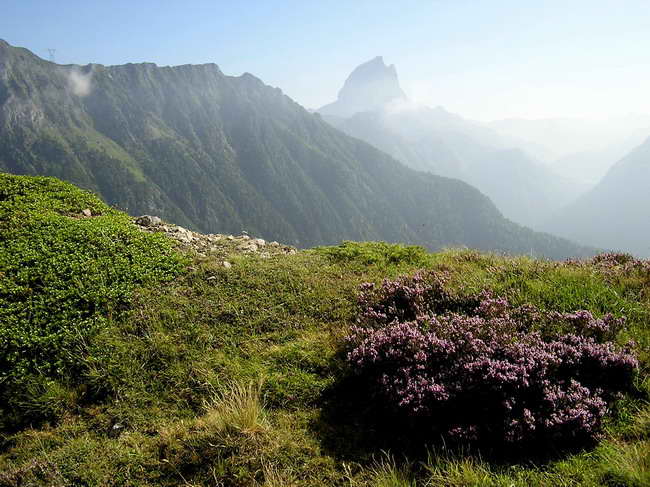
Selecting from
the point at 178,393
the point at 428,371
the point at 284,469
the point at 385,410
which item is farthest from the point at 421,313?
the point at 178,393

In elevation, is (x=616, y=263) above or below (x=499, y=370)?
above

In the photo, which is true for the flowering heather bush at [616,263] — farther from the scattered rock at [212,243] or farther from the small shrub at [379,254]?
the scattered rock at [212,243]

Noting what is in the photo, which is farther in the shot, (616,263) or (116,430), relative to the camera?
(616,263)

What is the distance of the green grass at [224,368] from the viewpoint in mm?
4172

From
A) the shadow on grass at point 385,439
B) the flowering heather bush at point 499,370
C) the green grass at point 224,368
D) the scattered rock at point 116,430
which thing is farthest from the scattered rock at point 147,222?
the shadow on grass at point 385,439

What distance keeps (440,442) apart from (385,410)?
81 cm

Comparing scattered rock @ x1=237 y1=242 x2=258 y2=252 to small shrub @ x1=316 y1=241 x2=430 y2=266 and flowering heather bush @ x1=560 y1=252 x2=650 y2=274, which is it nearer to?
A: small shrub @ x1=316 y1=241 x2=430 y2=266

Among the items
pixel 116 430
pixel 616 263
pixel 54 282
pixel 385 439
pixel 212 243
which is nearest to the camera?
pixel 385 439

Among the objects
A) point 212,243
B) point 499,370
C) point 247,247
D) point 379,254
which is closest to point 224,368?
point 499,370

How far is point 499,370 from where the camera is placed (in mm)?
4703

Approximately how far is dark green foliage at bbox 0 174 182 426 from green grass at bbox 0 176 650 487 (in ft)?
0.12

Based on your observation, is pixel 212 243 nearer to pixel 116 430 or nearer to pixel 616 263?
pixel 116 430

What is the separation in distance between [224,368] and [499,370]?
401cm

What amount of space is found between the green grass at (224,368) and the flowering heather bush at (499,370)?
301mm
